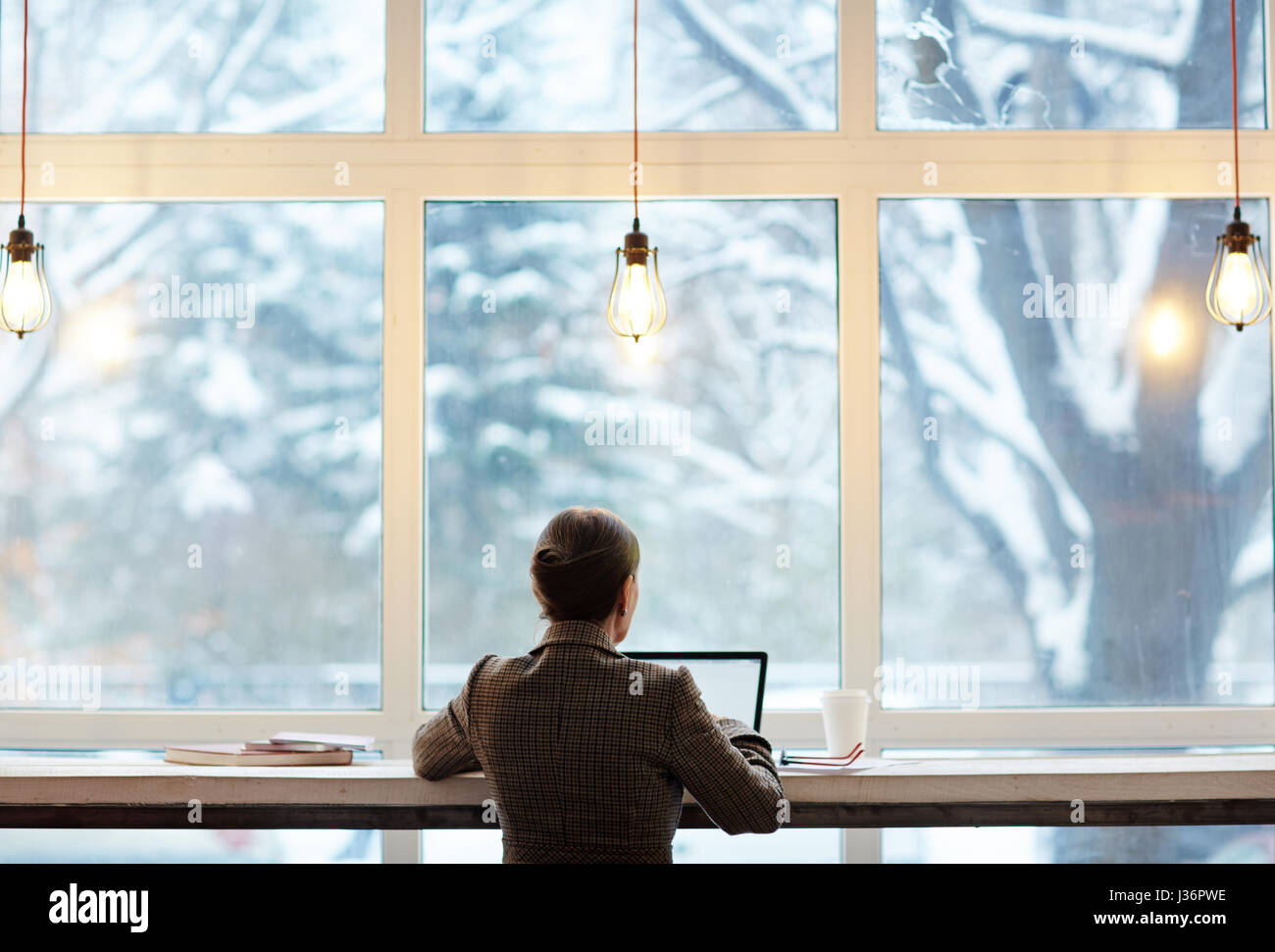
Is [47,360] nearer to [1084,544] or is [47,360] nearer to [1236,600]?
[1084,544]

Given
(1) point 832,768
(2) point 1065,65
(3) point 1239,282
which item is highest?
(2) point 1065,65

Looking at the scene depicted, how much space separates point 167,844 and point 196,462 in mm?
1039

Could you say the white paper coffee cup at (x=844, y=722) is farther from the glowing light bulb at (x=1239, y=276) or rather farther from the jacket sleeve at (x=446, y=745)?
the glowing light bulb at (x=1239, y=276)

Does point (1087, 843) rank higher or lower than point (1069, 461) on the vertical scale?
lower

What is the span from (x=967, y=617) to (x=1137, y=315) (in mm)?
958

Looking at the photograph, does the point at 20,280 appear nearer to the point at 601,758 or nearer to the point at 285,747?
the point at 285,747

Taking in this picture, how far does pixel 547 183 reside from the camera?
3240mm

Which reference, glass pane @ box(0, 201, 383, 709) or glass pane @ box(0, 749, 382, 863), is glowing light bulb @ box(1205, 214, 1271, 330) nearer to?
glass pane @ box(0, 201, 383, 709)

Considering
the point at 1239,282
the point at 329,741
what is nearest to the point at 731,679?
the point at 329,741

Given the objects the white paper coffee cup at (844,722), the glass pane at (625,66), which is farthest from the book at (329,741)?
the glass pane at (625,66)

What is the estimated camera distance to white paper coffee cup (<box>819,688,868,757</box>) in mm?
2268

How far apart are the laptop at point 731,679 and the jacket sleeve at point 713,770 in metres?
0.66

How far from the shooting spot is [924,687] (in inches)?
125
